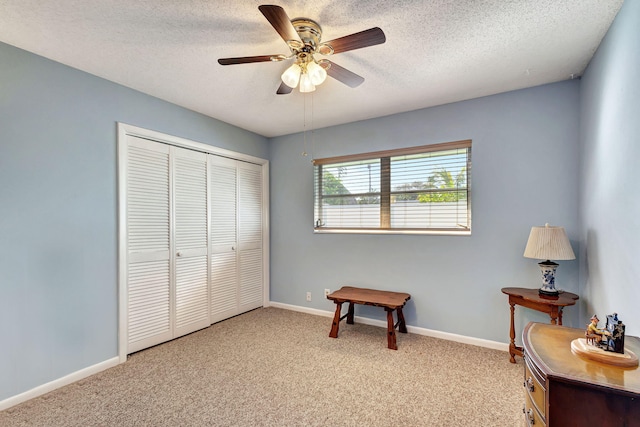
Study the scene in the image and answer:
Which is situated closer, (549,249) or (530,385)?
(530,385)

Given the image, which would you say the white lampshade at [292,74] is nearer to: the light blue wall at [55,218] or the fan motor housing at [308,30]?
the fan motor housing at [308,30]

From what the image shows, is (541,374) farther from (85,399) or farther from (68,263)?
(68,263)

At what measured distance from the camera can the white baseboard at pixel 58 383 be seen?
201 cm

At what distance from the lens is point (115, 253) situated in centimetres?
259

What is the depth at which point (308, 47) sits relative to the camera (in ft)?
5.98

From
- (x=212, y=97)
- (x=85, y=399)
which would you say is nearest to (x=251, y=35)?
(x=212, y=97)

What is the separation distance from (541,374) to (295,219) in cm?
324

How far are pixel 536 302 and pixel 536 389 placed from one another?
4.40 feet

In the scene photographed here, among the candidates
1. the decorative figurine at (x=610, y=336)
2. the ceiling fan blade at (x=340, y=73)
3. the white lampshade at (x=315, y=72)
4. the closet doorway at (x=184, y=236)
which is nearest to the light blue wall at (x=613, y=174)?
the decorative figurine at (x=610, y=336)

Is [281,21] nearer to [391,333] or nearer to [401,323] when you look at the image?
[391,333]

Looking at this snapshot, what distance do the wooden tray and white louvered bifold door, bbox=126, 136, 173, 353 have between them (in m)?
3.21

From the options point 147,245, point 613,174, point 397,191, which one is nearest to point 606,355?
point 613,174

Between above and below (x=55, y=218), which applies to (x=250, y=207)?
above

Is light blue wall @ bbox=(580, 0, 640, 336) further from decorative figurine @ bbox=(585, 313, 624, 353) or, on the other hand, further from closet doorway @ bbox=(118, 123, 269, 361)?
closet doorway @ bbox=(118, 123, 269, 361)
